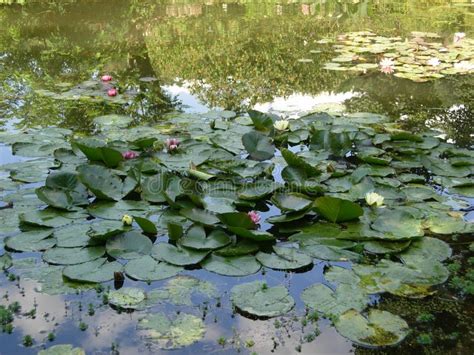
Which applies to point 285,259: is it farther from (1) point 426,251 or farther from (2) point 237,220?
(1) point 426,251

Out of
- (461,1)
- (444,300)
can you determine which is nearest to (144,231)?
(444,300)

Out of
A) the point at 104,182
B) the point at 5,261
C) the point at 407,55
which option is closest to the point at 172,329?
the point at 5,261

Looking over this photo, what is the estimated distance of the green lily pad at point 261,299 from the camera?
2262 millimetres

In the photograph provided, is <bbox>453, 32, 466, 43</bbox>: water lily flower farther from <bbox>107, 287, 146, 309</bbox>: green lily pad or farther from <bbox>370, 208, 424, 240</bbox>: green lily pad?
<bbox>107, 287, 146, 309</bbox>: green lily pad

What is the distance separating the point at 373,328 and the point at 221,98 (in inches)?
139

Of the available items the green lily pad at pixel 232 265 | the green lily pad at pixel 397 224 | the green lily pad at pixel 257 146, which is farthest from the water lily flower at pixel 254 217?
the green lily pad at pixel 257 146

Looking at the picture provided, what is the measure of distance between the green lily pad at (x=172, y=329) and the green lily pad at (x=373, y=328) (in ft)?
1.85

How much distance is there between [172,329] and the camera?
2.14 metres

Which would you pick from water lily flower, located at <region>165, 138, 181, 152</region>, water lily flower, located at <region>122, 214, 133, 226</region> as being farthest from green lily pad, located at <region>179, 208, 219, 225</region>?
water lily flower, located at <region>165, 138, 181, 152</region>

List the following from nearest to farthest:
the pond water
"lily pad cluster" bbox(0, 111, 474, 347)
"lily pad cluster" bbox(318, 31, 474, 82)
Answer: the pond water
"lily pad cluster" bbox(0, 111, 474, 347)
"lily pad cluster" bbox(318, 31, 474, 82)

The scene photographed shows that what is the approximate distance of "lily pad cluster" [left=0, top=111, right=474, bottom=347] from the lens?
2.40 meters

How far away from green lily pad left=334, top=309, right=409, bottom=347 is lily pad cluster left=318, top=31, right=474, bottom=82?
4.26m

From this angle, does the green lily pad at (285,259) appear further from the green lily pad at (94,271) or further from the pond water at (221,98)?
the green lily pad at (94,271)

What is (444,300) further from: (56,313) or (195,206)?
(56,313)
